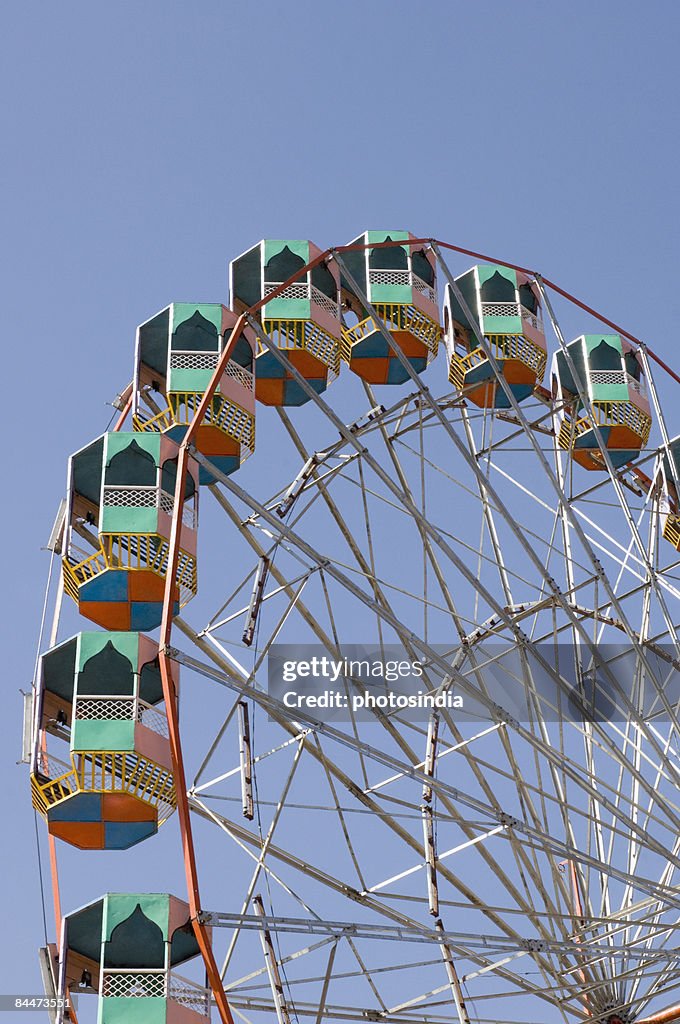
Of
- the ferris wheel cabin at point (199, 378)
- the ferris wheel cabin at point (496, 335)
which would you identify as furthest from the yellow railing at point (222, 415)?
the ferris wheel cabin at point (496, 335)

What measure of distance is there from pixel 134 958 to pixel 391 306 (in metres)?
8.53

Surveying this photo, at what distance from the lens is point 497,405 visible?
2172 cm

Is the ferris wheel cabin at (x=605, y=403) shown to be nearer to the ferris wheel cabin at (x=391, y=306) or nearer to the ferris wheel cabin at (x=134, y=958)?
the ferris wheel cabin at (x=391, y=306)

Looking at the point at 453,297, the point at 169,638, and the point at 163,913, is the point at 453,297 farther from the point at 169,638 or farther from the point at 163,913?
the point at 163,913

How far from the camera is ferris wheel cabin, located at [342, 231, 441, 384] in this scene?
2017 cm

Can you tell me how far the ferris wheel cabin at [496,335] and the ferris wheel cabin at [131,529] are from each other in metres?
4.86

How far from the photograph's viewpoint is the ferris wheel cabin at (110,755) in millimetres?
15867

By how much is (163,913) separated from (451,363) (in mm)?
8802

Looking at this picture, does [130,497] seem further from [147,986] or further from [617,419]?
[617,419]

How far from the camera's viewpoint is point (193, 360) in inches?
756

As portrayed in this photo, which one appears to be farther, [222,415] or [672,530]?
[672,530]

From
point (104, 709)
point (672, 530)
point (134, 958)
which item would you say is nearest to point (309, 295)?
point (104, 709)

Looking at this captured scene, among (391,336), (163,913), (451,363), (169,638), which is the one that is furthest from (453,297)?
(163,913)

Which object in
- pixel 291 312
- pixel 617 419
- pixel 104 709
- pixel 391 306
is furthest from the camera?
pixel 617 419
